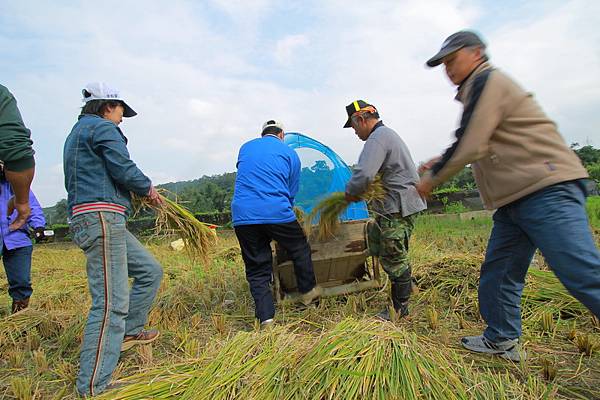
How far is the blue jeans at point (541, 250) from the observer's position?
78.6 inches

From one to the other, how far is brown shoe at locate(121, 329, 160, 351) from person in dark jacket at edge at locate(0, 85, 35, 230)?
115 centimetres

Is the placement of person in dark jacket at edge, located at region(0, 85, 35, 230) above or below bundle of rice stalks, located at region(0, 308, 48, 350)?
above

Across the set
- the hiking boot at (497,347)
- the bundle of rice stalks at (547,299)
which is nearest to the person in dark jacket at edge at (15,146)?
the hiking boot at (497,347)

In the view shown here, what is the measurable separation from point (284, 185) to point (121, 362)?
1732mm

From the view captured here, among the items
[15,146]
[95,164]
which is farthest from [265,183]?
[15,146]

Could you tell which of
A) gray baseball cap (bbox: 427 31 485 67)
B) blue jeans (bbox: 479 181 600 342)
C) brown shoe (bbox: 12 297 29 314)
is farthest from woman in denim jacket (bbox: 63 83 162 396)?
blue jeans (bbox: 479 181 600 342)

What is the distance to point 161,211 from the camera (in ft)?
10.6

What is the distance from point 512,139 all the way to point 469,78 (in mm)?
427

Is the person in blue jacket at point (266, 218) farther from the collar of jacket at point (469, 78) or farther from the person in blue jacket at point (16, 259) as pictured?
the person in blue jacket at point (16, 259)

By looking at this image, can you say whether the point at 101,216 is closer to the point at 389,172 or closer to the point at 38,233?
the point at 389,172

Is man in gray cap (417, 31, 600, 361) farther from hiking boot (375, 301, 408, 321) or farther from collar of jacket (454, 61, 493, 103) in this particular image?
hiking boot (375, 301, 408, 321)

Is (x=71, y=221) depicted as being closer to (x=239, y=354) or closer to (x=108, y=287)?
(x=108, y=287)

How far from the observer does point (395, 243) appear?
11.1 ft

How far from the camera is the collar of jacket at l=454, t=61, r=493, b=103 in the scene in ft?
7.56
